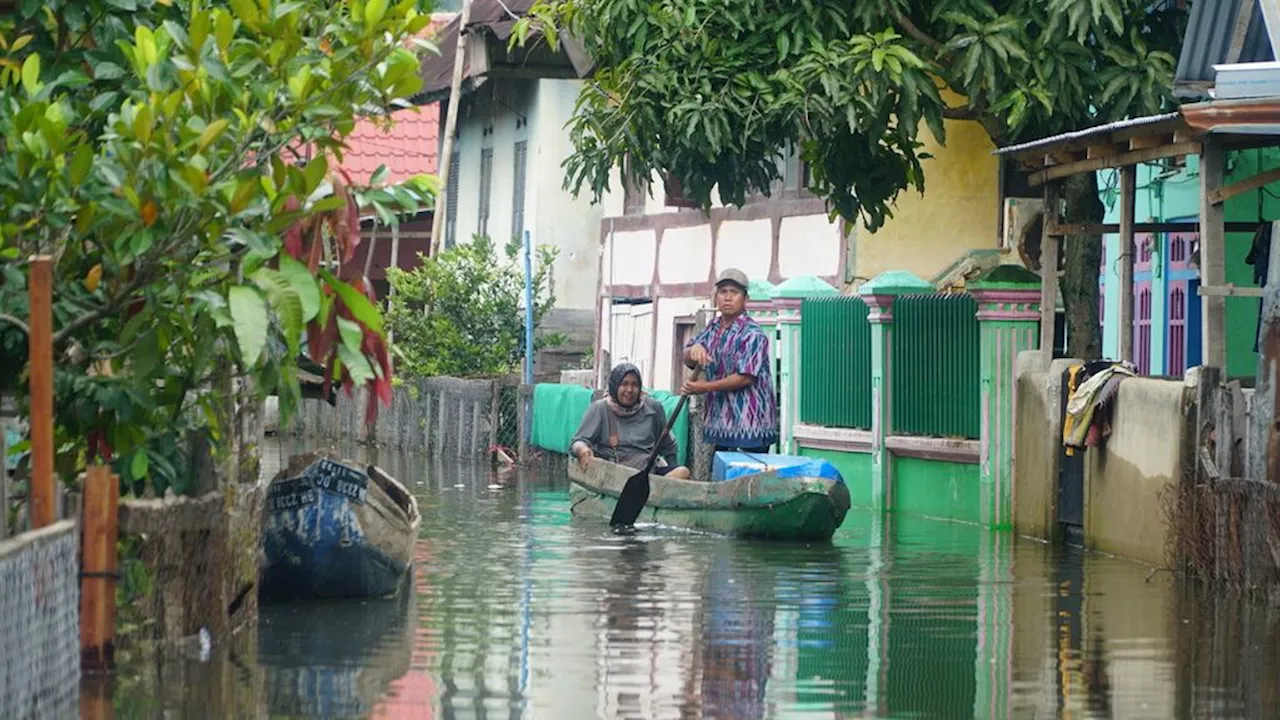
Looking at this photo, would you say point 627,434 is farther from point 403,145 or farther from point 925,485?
point 403,145

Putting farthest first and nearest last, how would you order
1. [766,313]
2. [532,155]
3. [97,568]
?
[532,155] → [766,313] → [97,568]

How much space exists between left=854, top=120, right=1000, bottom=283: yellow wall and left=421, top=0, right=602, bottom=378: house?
675cm

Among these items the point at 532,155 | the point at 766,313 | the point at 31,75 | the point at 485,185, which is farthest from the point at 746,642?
the point at 485,185

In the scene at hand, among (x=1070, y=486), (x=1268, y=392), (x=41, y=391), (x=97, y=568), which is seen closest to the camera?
(x=41, y=391)

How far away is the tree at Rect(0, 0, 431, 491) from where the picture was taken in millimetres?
10961

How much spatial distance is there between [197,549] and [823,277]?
17.8 m

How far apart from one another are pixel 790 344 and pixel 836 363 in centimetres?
106

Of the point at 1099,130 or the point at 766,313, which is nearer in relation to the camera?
the point at 1099,130

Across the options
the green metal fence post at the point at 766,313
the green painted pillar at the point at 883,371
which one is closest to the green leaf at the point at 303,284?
the green painted pillar at the point at 883,371

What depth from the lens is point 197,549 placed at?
1217 centimetres

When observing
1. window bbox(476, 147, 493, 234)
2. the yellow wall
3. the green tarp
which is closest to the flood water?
the yellow wall

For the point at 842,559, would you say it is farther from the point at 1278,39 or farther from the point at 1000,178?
the point at 1000,178

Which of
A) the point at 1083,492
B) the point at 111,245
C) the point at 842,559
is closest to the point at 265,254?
the point at 111,245

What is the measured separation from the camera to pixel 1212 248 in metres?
16.5
